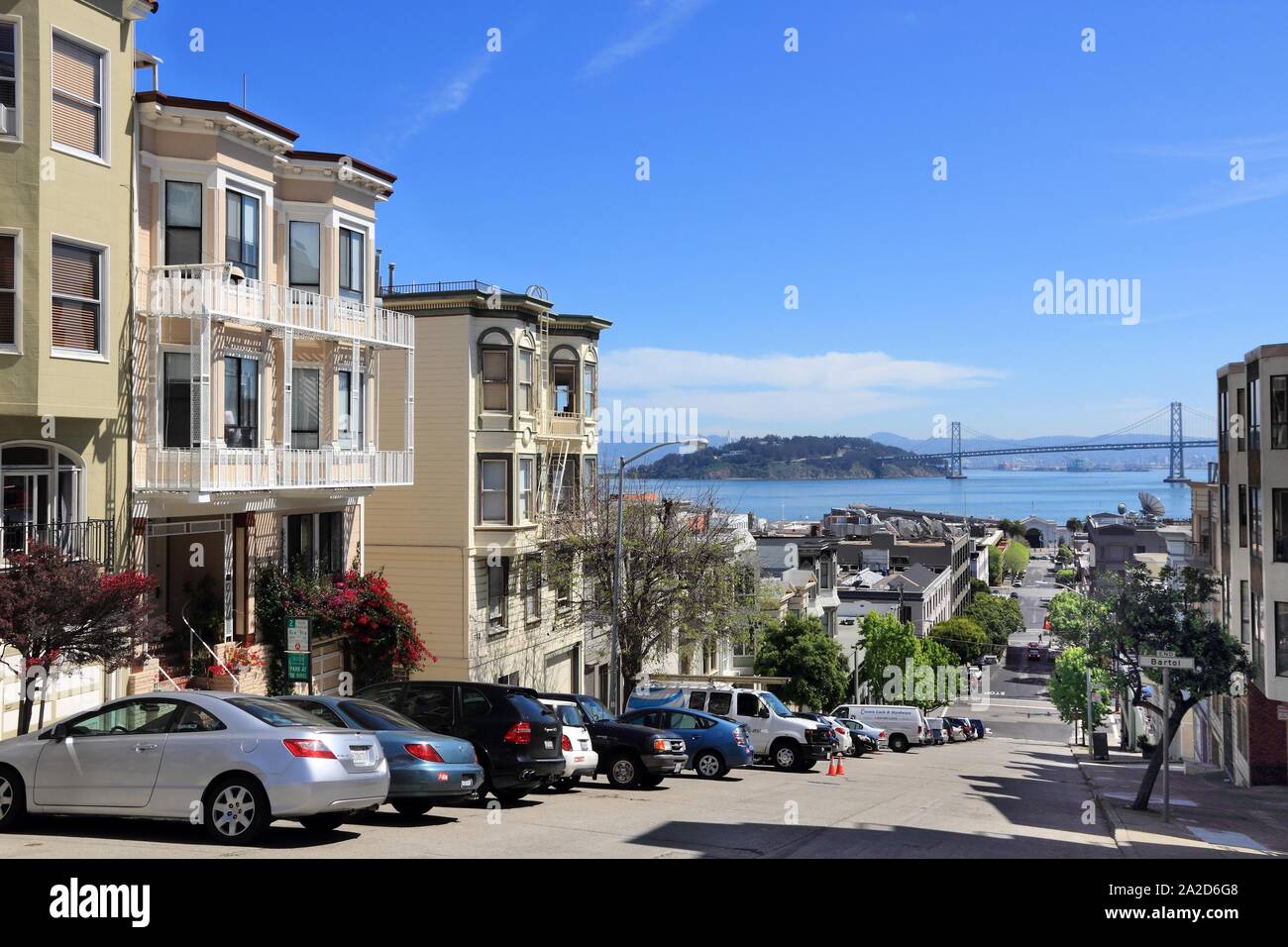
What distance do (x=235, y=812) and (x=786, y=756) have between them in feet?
67.1

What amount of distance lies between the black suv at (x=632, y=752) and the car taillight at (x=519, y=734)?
4.46 meters

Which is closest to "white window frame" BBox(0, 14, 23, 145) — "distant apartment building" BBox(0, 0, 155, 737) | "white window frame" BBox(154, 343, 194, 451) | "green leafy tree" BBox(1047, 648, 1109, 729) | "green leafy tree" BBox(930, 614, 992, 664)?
"distant apartment building" BBox(0, 0, 155, 737)

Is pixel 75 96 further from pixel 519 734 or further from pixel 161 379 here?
pixel 519 734

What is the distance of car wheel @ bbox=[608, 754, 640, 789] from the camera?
2162 centimetres

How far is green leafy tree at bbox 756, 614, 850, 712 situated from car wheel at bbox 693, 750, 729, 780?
37027 millimetres

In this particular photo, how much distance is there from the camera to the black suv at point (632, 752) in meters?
21.6

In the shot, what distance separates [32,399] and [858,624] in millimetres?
78021

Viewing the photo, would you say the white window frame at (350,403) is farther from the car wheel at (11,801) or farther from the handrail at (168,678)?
the car wheel at (11,801)

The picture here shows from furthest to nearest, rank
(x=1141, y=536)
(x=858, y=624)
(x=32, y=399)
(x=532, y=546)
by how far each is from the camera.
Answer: (x=1141, y=536) < (x=858, y=624) < (x=532, y=546) < (x=32, y=399)

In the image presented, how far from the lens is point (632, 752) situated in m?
21.6

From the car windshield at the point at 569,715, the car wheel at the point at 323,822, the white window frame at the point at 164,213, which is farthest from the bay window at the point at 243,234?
the car wheel at the point at 323,822

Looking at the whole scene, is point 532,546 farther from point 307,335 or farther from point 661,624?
point 307,335
